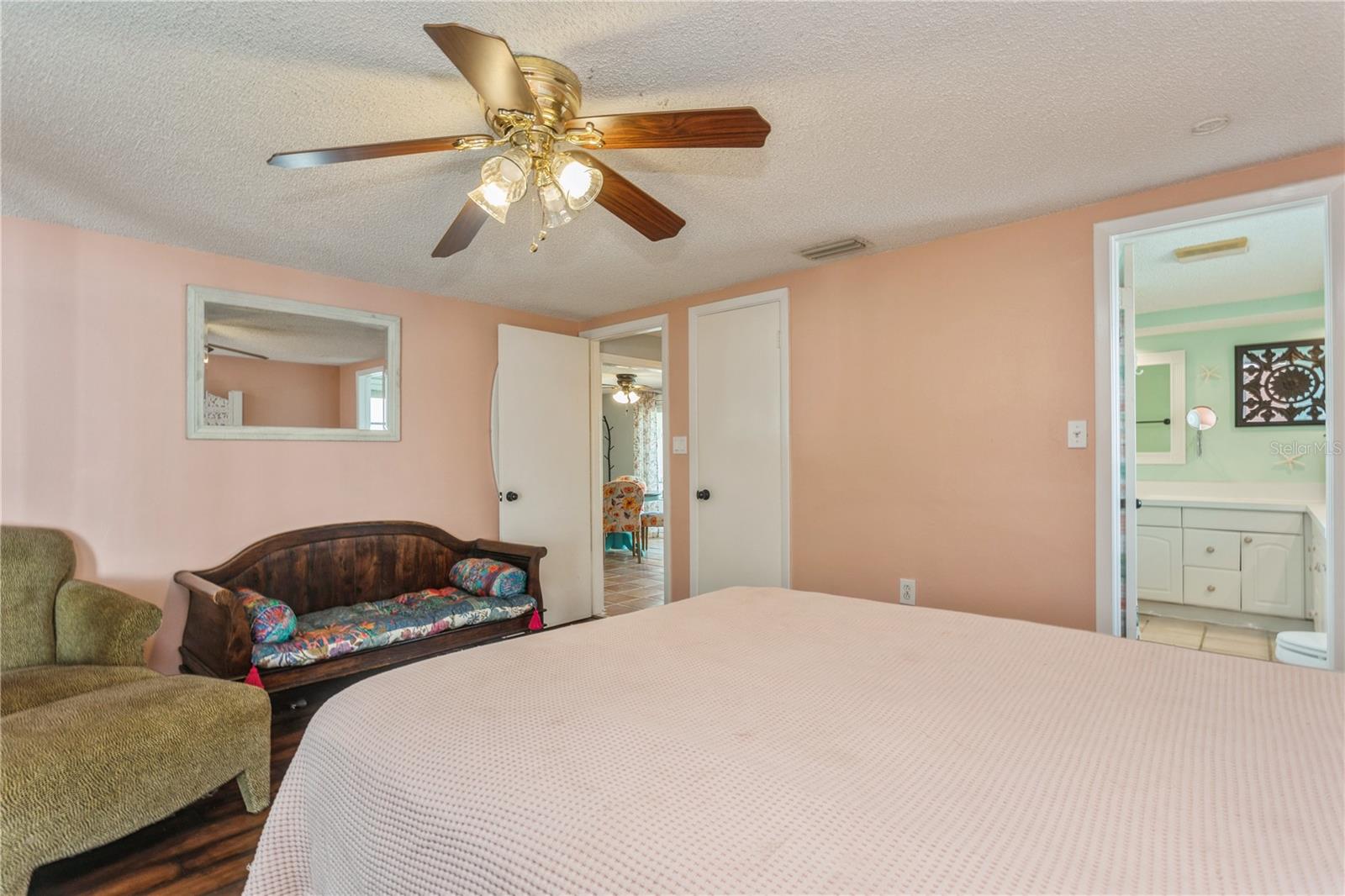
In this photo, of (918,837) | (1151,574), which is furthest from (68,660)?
(1151,574)

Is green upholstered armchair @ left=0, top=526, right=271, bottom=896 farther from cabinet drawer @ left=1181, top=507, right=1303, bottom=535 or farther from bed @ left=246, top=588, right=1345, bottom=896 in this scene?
cabinet drawer @ left=1181, top=507, right=1303, bottom=535

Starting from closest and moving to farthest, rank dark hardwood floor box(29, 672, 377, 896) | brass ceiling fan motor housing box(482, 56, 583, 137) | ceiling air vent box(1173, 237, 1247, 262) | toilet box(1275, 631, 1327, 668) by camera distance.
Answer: brass ceiling fan motor housing box(482, 56, 583, 137), dark hardwood floor box(29, 672, 377, 896), toilet box(1275, 631, 1327, 668), ceiling air vent box(1173, 237, 1247, 262)

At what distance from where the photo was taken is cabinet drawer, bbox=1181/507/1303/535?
360 centimetres

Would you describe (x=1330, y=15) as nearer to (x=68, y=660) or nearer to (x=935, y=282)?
(x=935, y=282)

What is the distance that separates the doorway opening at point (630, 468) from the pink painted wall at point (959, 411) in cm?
112

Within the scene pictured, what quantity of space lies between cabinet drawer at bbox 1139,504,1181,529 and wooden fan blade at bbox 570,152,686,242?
3.88 metres

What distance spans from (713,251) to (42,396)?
300 centimetres

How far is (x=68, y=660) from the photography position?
2.32 metres

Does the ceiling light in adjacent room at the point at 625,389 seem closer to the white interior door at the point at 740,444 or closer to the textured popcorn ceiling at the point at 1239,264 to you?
the white interior door at the point at 740,444

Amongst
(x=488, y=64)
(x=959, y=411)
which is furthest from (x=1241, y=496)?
(x=488, y=64)

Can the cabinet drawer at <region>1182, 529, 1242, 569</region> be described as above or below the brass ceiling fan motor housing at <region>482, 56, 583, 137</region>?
below

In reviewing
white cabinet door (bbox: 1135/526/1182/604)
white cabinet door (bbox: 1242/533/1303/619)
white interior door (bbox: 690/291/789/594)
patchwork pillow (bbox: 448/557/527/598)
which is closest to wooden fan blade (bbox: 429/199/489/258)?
patchwork pillow (bbox: 448/557/527/598)

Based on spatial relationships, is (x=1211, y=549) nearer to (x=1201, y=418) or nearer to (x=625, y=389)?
(x=1201, y=418)

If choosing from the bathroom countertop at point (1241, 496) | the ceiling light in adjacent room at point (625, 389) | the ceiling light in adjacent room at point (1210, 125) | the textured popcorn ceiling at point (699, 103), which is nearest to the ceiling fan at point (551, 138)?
the textured popcorn ceiling at point (699, 103)
